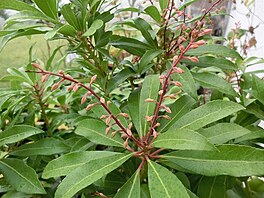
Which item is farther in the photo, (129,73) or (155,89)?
(129,73)

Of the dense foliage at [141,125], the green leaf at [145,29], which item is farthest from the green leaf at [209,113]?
the green leaf at [145,29]

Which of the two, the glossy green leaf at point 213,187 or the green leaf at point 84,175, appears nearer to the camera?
the green leaf at point 84,175

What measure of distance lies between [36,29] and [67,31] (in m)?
0.07

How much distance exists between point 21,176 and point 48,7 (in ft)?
1.08

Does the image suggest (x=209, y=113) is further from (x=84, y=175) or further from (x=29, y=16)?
(x=29, y=16)

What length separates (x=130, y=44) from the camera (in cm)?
72

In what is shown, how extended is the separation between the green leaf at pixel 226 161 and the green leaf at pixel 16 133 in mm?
297

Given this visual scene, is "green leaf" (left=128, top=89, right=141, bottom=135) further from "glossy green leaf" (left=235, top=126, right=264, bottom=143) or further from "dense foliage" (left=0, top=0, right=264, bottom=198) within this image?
"glossy green leaf" (left=235, top=126, right=264, bottom=143)

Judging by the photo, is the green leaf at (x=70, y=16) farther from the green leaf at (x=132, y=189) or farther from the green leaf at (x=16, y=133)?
the green leaf at (x=132, y=189)

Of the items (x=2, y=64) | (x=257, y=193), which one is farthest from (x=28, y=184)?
(x=2, y=64)

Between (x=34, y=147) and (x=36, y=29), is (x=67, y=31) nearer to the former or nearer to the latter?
(x=36, y=29)

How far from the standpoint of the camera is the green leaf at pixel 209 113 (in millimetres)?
531

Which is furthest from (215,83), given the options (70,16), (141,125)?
(70,16)

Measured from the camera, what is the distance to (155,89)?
1.97 ft
